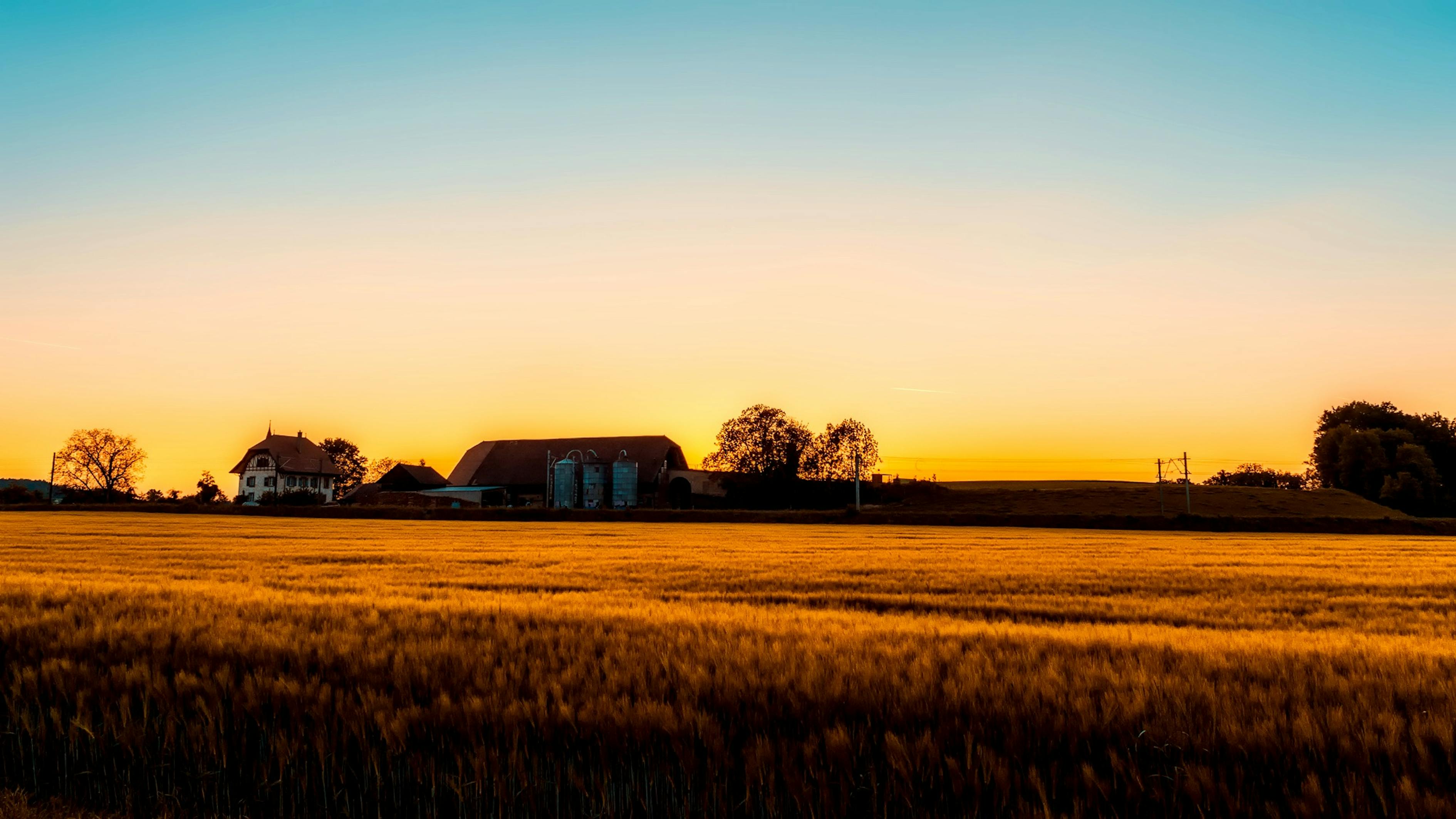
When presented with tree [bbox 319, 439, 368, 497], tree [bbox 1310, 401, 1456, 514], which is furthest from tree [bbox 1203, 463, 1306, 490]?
tree [bbox 319, 439, 368, 497]

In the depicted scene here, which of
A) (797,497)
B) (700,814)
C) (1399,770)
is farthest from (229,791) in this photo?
(797,497)

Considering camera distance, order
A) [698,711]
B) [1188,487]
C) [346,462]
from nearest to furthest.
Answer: [698,711] → [1188,487] → [346,462]

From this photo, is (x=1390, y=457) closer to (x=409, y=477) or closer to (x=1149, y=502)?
(x=1149, y=502)

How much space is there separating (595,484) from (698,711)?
317 feet

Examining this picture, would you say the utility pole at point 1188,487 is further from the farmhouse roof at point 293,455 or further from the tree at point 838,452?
the farmhouse roof at point 293,455

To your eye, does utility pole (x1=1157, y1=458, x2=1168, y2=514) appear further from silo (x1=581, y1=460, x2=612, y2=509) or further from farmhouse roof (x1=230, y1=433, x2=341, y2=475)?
farmhouse roof (x1=230, y1=433, x2=341, y2=475)

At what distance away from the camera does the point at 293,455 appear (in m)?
124

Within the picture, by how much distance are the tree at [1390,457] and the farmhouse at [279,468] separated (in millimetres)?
146807

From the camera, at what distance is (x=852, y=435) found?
4107 inches

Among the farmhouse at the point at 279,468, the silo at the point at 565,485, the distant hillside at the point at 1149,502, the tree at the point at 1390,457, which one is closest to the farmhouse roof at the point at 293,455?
the farmhouse at the point at 279,468

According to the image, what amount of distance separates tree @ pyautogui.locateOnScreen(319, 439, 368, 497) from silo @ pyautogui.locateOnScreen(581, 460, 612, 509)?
198 ft

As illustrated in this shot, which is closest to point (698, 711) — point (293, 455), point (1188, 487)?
point (1188, 487)

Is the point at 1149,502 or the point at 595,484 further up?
the point at 595,484

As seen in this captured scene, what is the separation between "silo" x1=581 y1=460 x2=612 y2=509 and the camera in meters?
98.8
